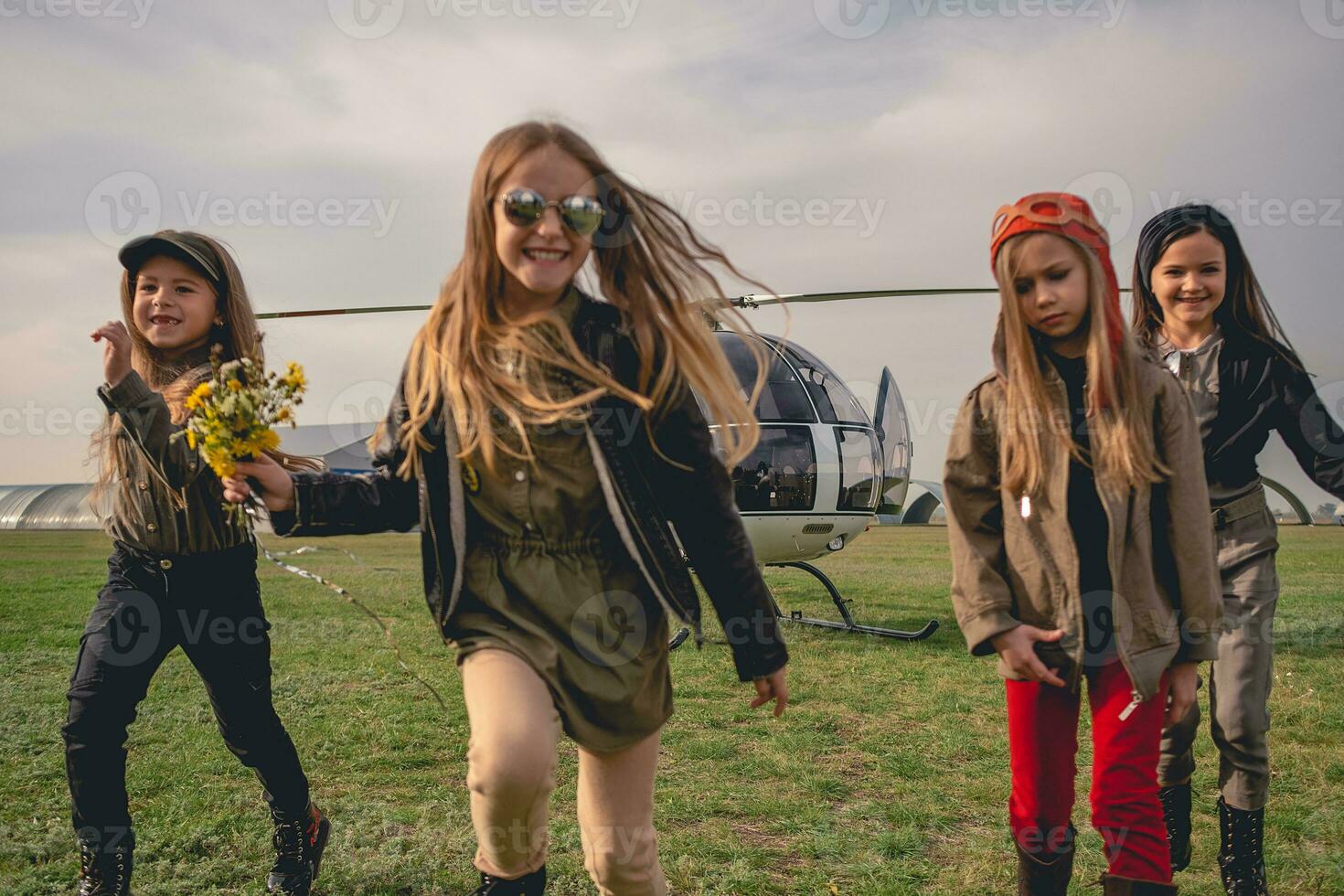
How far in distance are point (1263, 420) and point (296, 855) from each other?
3146mm

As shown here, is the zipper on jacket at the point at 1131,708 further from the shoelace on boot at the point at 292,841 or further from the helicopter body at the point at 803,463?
the helicopter body at the point at 803,463

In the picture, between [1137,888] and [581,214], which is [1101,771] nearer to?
[1137,888]

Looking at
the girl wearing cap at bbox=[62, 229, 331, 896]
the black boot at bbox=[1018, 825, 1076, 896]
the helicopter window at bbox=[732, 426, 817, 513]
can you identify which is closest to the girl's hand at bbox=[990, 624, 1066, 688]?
the black boot at bbox=[1018, 825, 1076, 896]

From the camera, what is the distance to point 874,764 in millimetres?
4410

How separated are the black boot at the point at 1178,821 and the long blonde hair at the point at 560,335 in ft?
6.62

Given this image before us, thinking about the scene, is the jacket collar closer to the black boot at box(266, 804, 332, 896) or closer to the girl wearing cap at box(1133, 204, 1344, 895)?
the girl wearing cap at box(1133, 204, 1344, 895)

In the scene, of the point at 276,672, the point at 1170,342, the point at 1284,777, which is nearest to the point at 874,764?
the point at 1284,777

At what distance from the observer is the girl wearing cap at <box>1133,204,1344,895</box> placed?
3.09 m

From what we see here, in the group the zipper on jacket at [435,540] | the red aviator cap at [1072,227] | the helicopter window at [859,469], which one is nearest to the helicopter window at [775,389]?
the helicopter window at [859,469]

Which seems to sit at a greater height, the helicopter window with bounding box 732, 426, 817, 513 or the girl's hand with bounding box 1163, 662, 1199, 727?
the helicopter window with bounding box 732, 426, 817, 513

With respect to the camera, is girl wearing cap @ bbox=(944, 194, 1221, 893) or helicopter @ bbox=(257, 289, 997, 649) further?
helicopter @ bbox=(257, 289, 997, 649)

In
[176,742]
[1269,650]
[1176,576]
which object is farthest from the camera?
[176,742]

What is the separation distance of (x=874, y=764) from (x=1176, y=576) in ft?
7.64

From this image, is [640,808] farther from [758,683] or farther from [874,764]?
[874,764]
